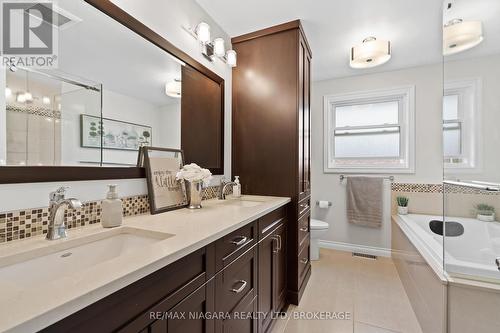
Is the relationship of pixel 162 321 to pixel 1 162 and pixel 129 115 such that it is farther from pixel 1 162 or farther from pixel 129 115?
pixel 129 115

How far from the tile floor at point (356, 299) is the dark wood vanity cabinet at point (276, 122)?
173 millimetres

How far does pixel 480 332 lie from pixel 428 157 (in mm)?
2021

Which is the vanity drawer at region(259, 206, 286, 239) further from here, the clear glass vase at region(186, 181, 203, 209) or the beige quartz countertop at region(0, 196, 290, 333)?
the clear glass vase at region(186, 181, 203, 209)

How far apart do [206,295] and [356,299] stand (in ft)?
5.37

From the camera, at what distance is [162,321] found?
0.67 metres

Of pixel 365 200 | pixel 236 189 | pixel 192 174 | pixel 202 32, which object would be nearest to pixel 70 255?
pixel 192 174

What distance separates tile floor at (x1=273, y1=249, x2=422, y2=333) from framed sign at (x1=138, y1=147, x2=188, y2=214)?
1.14 metres

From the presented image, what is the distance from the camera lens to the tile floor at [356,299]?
1601mm

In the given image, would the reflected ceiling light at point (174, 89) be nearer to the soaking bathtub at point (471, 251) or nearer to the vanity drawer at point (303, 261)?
the vanity drawer at point (303, 261)

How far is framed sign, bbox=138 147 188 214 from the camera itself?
129 cm

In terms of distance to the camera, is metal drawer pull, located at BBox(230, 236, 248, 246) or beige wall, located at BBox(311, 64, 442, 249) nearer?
metal drawer pull, located at BBox(230, 236, 248, 246)

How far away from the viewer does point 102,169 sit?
1085 mm

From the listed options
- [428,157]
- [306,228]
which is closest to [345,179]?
[428,157]

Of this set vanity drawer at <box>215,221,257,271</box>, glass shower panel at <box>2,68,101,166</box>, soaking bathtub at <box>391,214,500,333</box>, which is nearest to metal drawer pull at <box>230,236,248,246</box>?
vanity drawer at <box>215,221,257,271</box>
